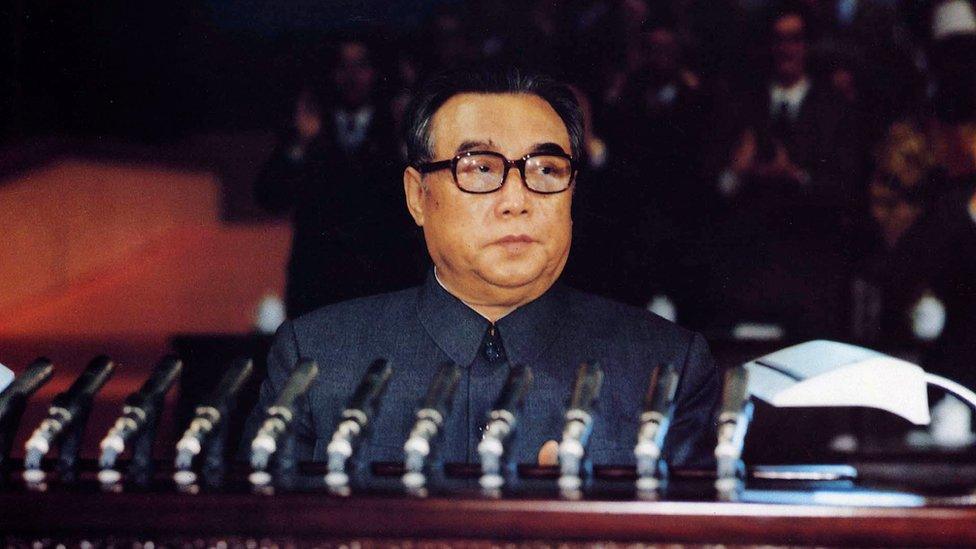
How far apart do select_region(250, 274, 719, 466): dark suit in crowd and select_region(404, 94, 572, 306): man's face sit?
97 mm

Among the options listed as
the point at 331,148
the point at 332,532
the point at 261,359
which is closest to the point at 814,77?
the point at 331,148

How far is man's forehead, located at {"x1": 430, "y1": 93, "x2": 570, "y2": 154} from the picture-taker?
7.02ft

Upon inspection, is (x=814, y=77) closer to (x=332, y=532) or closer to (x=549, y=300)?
(x=549, y=300)

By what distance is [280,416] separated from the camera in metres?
1.44

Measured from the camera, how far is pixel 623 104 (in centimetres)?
315

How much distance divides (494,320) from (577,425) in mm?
866

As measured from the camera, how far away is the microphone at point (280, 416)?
1.44 m

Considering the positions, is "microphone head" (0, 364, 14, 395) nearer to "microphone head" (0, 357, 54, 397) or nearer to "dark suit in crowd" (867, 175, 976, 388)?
"microphone head" (0, 357, 54, 397)

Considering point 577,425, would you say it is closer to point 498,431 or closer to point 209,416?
point 498,431

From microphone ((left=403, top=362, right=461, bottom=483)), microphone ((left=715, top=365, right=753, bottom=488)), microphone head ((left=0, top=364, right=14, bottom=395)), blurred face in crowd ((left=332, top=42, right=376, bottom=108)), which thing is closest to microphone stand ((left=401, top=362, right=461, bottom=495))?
microphone ((left=403, top=362, right=461, bottom=483))

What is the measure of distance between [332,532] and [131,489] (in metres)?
0.27

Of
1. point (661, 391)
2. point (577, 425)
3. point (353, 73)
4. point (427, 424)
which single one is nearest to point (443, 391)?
point (427, 424)

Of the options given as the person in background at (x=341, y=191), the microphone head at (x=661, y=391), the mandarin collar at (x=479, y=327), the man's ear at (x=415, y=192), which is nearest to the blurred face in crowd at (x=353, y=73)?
the person in background at (x=341, y=191)

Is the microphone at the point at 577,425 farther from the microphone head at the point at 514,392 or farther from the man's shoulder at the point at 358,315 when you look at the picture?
the man's shoulder at the point at 358,315
